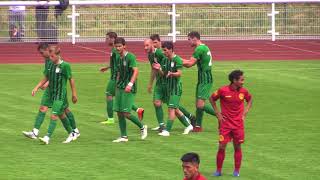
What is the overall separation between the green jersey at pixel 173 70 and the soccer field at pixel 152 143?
0.91 m

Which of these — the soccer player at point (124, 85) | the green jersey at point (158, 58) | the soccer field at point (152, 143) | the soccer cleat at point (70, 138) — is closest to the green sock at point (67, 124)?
the soccer cleat at point (70, 138)

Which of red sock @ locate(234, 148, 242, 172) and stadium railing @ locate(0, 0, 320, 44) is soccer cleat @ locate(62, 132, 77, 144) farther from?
stadium railing @ locate(0, 0, 320, 44)

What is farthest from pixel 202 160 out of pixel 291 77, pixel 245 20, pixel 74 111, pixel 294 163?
pixel 245 20

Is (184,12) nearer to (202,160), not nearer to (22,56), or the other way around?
(22,56)

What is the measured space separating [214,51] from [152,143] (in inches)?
848

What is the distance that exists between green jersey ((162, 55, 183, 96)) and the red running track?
16.9m

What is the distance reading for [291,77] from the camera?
31344mm

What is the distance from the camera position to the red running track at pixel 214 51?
3797 cm

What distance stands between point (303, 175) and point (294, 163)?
1.02 metres

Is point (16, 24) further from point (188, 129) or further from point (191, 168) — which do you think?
point (191, 168)

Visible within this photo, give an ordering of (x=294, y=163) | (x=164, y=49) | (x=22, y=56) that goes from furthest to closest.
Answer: (x=22, y=56) < (x=164, y=49) < (x=294, y=163)

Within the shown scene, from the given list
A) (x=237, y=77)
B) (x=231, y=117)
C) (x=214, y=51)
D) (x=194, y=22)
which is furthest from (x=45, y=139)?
(x=194, y=22)

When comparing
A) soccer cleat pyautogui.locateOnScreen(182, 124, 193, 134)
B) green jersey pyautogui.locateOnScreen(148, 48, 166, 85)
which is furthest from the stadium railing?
soccer cleat pyautogui.locateOnScreen(182, 124, 193, 134)

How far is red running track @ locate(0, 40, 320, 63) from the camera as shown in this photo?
38.0 meters
